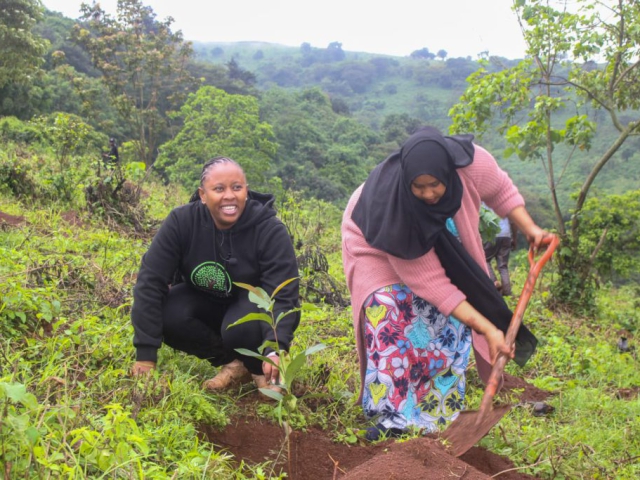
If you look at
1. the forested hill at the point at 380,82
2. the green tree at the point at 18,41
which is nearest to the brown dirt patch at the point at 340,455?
the green tree at the point at 18,41

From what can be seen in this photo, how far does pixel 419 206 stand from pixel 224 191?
2.94ft

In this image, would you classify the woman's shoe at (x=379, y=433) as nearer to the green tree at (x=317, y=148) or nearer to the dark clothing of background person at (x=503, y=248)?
the dark clothing of background person at (x=503, y=248)

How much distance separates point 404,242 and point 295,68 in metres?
83.5

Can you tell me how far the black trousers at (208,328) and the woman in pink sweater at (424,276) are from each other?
0.51 meters

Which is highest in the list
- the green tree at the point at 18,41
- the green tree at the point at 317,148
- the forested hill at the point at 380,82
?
the forested hill at the point at 380,82

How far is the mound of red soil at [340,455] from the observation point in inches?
81.7

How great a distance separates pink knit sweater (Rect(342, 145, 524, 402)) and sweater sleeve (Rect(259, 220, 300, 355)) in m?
0.27

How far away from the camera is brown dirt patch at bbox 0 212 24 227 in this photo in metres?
5.21

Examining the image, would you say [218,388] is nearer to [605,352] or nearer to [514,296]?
[605,352]

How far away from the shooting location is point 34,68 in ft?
54.5

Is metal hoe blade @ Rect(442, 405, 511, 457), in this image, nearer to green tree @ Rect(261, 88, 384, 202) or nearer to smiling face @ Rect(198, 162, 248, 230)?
smiling face @ Rect(198, 162, 248, 230)

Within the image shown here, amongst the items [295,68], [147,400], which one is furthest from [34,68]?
[295,68]

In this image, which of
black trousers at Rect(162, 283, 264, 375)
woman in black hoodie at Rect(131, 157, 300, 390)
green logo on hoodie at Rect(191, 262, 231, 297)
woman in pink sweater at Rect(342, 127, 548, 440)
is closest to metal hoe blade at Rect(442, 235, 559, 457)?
woman in pink sweater at Rect(342, 127, 548, 440)

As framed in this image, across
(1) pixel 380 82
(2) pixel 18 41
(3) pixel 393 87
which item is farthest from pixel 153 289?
(1) pixel 380 82
